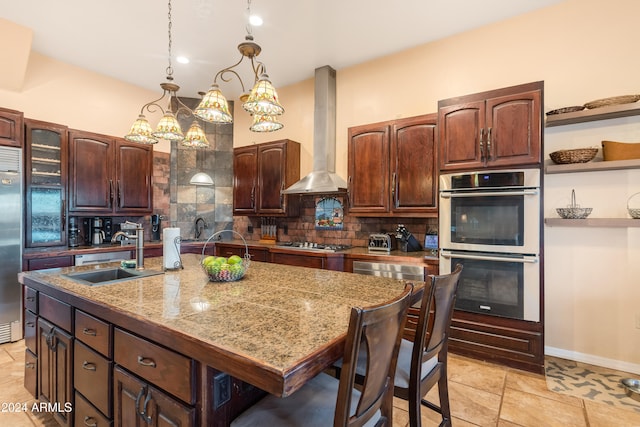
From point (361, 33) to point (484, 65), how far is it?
135cm

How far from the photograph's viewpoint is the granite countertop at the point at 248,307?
0.93 meters

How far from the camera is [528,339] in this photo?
2.56 meters

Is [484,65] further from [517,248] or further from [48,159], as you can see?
[48,159]

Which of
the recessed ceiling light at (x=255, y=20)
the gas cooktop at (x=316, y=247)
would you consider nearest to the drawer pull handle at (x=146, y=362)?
the gas cooktop at (x=316, y=247)

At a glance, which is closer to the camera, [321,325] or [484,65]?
[321,325]

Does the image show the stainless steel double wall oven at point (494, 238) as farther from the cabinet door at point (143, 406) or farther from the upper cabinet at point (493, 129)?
the cabinet door at point (143, 406)

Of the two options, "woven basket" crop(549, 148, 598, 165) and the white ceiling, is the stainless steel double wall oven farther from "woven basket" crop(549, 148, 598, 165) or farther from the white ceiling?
the white ceiling

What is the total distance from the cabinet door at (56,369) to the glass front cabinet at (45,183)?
6.69 feet

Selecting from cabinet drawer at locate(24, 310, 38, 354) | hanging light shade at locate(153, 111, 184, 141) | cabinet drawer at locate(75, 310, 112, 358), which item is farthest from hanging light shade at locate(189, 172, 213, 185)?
cabinet drawer at locate(75, 310, 112, 358)

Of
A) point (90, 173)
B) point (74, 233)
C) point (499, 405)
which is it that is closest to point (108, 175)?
point (90, 173)

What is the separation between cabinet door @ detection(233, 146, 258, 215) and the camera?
462 cm

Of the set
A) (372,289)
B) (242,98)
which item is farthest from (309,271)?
(242,98)

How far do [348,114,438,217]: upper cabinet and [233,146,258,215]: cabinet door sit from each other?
162 cm

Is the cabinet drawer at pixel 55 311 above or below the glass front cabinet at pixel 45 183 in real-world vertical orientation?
below
